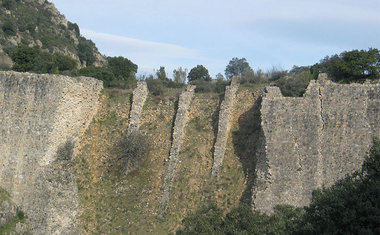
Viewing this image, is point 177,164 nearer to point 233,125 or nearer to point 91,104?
point 233,125

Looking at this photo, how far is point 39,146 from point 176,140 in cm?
867

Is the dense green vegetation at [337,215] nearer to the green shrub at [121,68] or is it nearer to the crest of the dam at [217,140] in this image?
the crest of the dam at [217,140]

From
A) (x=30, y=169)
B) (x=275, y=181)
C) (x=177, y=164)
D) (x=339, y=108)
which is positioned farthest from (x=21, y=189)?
(x=339, y=108)

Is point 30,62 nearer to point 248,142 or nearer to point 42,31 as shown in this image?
point 42,31

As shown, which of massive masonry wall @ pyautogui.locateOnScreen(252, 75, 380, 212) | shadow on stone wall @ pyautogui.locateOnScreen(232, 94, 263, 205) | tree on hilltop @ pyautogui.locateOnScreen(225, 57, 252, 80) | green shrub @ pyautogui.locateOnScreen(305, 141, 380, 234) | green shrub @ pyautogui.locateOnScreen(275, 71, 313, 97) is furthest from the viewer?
tree on hilltop @ pyautogui.locateOnScreen(225, 57, 252, 80)

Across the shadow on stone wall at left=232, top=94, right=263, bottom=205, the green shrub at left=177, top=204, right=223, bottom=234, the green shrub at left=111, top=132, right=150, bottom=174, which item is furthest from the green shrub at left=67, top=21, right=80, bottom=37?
the green shrub at left=177, top=204, right=223, bottom=234

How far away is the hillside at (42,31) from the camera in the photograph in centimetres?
6475

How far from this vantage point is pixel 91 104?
1195 inches

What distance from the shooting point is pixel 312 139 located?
23.3 m

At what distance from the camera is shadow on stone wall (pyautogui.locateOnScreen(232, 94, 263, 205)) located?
23797mm

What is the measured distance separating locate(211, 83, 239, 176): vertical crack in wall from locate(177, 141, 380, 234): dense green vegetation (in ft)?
19.1

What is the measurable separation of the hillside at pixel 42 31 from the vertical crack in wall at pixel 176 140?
36332 mm

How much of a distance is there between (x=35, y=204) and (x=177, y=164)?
29.0ft

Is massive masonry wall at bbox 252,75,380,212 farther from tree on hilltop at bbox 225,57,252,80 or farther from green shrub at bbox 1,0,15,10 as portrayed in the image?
green shrub at bbox 1,0,15,10
